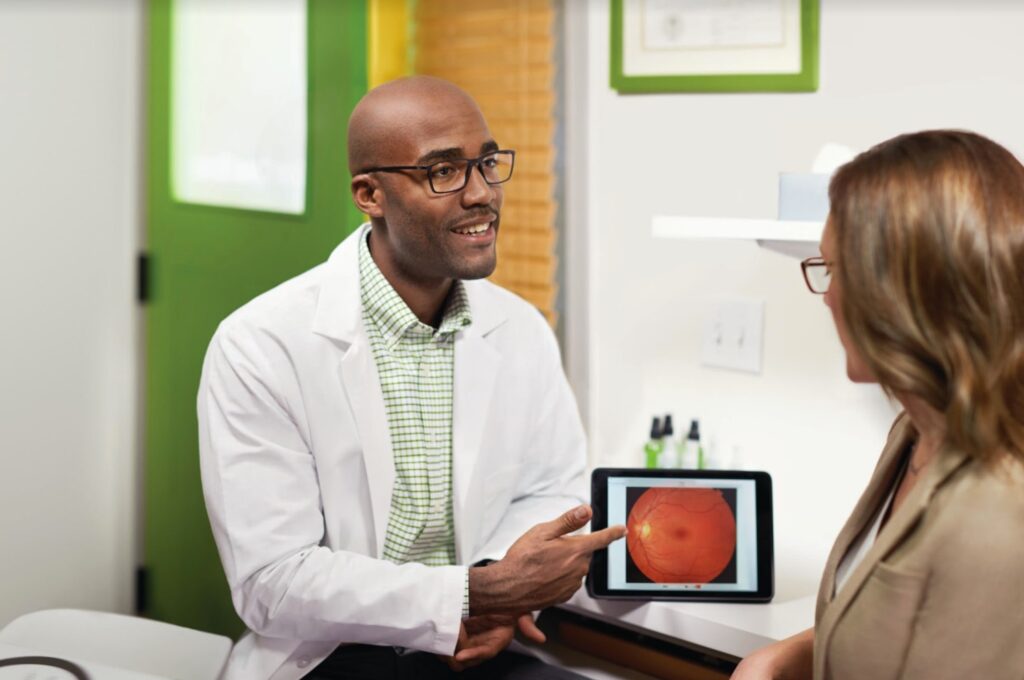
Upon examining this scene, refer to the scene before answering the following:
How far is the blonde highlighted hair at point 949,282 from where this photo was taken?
109 centimetres

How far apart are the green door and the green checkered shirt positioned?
508mm

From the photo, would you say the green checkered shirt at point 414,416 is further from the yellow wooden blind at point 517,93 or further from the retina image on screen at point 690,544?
the yellow wooden blind at point 517,93

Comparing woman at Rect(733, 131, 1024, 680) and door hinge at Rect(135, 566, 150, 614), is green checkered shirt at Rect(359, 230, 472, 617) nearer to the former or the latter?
woman at Rect(733, 131, 1024, 680)

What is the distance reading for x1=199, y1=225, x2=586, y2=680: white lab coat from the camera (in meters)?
1.62

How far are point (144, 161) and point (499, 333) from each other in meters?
1.26

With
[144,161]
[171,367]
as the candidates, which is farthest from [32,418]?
[144,161]

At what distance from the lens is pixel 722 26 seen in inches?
83.7

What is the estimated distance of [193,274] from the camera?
2.66m

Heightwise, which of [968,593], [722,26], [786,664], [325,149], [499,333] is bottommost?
[786,664]

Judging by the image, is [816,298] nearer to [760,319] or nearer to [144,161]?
[760,319]

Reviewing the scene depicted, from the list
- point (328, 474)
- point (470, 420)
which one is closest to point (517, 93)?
point (470, 420)

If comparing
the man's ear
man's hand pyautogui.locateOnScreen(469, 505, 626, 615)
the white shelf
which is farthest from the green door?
man's hand pyautogui.locateOnScreen(469, 505, 626, 615)

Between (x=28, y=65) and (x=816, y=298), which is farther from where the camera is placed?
(x=28, y=65)

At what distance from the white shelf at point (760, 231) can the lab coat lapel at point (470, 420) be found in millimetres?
340
